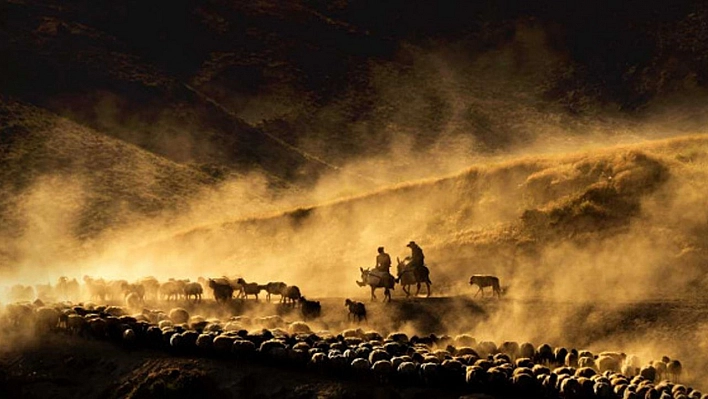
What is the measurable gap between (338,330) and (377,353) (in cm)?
1084

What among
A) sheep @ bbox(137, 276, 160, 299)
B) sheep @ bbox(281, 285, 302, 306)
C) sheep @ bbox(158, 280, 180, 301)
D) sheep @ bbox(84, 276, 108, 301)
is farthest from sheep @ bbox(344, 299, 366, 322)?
sheep @ bbox(84, 276, 108, 301)

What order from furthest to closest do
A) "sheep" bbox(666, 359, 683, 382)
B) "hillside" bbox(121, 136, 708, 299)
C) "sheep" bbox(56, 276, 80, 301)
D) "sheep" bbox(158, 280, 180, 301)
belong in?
"sheep" bbox(56, 276, 80, 301), "hillside" bbox(121, 136, 708, 299), "sheep" bbox(158, 280, 180, 301), "sheep" bbox(666, 359, 683, 382)

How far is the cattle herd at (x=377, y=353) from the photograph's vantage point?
90.7 ft

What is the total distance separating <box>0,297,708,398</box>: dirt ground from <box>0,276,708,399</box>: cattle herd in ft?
1.18

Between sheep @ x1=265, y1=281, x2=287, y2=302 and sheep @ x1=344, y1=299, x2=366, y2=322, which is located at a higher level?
sheep @ x1=265, y1=281, x2=287, y2=302

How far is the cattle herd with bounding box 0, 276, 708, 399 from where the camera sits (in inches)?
1088

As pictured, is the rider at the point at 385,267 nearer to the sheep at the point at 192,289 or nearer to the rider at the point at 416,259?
the rider at the point at 416,259

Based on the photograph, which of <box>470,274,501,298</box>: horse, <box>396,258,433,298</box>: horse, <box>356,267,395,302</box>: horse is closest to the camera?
<box>356,267,395,302</box>: horse

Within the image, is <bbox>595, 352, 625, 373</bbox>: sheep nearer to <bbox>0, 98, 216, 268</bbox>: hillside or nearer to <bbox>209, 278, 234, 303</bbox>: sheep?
<bbox>209, 278, 234, 303</bbox>: sheep

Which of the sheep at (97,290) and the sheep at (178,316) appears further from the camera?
the sheep at (97,290)

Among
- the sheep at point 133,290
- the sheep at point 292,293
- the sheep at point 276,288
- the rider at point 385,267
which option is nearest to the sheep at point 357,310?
the rider at point 385,267

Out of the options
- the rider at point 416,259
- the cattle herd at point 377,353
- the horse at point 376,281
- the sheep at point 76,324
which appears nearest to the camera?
the cattle herd at point 377,353

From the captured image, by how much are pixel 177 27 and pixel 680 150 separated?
90942 millimetres

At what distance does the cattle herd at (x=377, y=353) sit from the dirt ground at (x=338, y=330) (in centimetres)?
36
